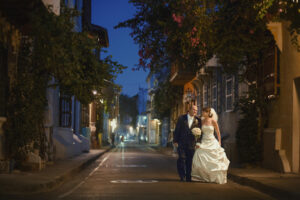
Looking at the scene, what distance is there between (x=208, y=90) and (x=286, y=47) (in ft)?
53.1

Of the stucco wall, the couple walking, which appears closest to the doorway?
the stucco wall

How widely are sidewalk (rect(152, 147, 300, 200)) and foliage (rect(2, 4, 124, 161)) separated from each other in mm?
5203

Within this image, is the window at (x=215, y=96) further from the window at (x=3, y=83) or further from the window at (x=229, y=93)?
the window at (x=3, y=83)

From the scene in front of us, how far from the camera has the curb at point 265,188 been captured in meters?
9.92

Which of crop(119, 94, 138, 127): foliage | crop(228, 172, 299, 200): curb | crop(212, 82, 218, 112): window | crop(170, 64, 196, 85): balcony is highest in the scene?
crop(119, 94, 138, 127): foliage

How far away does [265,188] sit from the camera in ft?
36.8

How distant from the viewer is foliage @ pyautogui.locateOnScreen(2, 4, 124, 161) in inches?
494

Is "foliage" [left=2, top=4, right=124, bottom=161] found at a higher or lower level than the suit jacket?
higher

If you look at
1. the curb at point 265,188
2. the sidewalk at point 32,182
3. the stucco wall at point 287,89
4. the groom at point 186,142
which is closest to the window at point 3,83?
the sidewalk at point 32,182

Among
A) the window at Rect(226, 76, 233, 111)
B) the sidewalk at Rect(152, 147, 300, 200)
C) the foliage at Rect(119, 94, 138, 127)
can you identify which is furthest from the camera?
the foliage at Rect(119, 94, 138, 127)

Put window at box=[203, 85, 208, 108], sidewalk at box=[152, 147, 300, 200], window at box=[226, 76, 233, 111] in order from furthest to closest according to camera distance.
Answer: window at box=[203, 85, 208, 108], window at box=[226, 76, 233, 111], sidewalk at box=[152, 147, 300, 200]

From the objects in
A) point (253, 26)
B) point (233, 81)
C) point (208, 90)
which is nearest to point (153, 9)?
point (253, 26)

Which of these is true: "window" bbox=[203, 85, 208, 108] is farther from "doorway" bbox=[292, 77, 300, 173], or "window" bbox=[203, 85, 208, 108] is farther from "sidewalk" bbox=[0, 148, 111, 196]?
"sidewalk" bbox=[0, 148, 111, 196]

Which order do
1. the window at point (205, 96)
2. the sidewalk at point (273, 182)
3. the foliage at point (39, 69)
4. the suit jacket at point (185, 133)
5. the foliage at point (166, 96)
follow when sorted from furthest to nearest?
the foliage at point (166, 96) < the window at point (205, 96) < the suit jacket at point (185, 133) < the foliage at point (39, 69) < the sidewalk at point (273, 182)
